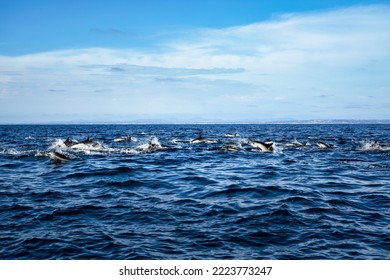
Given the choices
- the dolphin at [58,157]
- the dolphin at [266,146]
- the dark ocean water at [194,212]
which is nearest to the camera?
the dark ocean water at [194,212]

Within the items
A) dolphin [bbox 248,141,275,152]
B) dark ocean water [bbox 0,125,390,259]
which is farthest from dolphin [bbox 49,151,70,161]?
dolphin [bbox 248,141,275,152]

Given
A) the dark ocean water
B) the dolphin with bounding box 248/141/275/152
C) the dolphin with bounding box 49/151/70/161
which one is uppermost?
the dolphin with bounding box 248/141/275/152

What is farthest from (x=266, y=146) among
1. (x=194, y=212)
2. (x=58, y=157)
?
(x=194, y=212)

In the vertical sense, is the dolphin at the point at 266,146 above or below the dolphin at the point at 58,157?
above

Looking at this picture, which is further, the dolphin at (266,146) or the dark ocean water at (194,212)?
the dolphin at (266,146)

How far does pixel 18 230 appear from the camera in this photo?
1028 centimetres

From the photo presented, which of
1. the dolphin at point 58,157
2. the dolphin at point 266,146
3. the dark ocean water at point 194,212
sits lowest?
the dark ocean water at point 194,212

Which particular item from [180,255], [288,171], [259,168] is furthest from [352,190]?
[180,255]

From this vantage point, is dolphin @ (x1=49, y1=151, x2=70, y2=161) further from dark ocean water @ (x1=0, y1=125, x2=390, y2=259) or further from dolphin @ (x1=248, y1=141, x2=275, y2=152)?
dolphin @ (x1=248, y1=141, x2=275, y2=152)

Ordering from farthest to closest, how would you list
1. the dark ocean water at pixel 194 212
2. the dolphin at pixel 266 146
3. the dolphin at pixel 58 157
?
the dolphin at pixel 266 146, the dolphin at pixel 58 157, the dark ocean water at pixel 194 212

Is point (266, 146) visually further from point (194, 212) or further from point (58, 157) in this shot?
point (194, 212)

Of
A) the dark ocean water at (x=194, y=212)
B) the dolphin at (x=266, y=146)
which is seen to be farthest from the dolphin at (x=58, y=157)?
the dolphin at (x=266, y=146)

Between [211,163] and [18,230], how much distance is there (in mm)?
15619

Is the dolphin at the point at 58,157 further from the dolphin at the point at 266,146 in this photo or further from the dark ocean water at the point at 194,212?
the dolphin at the point at 266,146
